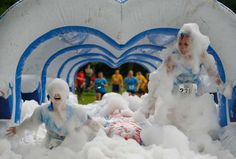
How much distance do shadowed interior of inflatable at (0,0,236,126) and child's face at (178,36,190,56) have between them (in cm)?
30

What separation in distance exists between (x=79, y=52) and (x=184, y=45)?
365 centimetres

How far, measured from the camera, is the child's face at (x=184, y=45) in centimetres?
424

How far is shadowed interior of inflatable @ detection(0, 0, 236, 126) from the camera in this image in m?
4.45

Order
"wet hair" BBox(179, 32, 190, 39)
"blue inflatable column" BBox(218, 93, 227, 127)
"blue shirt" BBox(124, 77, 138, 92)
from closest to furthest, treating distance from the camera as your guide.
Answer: "wet hair" BBox(179, 32, 190, 39)
"blue inflatable column" BBox(218, 93, 227, 127)
"blue shirt" BBox(124, 77, 138, 92)

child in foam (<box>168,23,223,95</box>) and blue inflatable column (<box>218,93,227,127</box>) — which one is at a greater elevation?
child in foam (<box>168,23,223,95</box>)

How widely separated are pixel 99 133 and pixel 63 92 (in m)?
0.46

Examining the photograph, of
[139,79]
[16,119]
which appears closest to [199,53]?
[16,119]

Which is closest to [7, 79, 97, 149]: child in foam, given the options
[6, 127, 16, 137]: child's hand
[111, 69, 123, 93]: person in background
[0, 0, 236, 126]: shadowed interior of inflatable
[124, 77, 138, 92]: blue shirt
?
[6, 127, 16, 137]: child's hand

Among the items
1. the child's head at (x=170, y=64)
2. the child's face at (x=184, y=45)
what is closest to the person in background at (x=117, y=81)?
the child's head at (x=170, y=64)

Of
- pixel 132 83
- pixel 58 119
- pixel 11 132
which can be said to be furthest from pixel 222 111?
pixel 132 83

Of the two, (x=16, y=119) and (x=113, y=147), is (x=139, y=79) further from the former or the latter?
(x=113, y=147)

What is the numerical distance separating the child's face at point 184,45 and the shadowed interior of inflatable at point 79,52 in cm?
30

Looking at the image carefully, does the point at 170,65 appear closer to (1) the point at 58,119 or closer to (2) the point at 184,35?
(2) the point at 184,35

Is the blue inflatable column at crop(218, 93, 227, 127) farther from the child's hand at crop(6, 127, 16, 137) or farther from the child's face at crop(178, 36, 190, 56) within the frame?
the child's hand at crop(6, 127, 16, 137)
